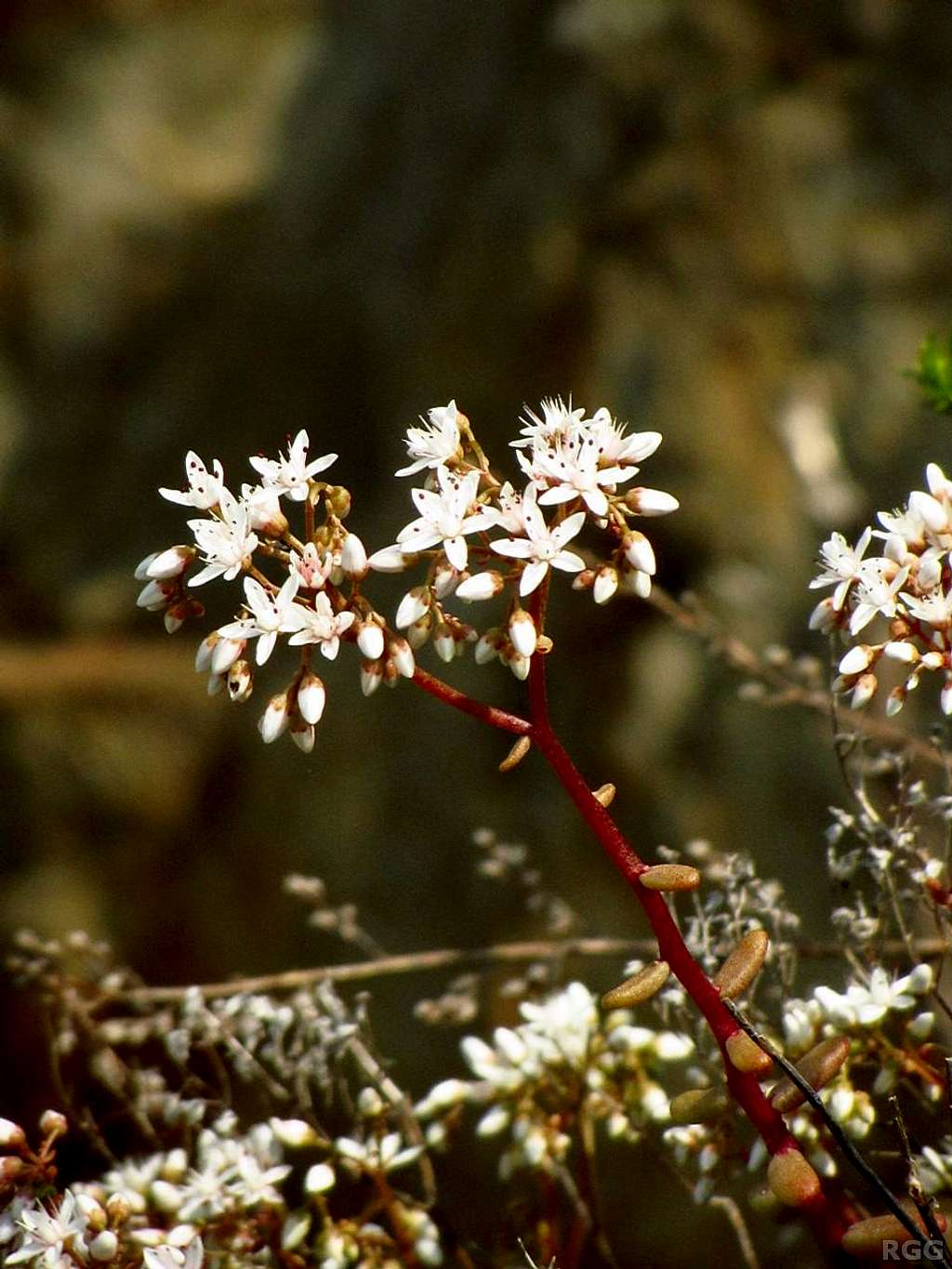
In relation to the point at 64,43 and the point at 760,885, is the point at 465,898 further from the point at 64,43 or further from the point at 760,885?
the point at 64,43

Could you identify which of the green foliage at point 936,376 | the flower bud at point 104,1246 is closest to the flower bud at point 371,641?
the flower bud at point 104,1246

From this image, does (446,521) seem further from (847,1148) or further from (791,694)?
(791,694)

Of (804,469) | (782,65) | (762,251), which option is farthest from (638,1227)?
(782,65)

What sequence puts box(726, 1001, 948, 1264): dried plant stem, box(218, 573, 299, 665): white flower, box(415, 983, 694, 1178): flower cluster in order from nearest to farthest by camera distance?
box(726, 1001, 948, 1264): dried plant stem < box(218, 573, 299, 665): white flower < box(415, 983, 694, 1178): flower cluster

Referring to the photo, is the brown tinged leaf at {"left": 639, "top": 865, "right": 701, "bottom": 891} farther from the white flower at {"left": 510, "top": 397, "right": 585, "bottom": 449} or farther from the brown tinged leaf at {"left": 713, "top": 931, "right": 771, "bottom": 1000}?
the white flower at {"left": 510, "top": 397, "right": 585, "bottom": 449}

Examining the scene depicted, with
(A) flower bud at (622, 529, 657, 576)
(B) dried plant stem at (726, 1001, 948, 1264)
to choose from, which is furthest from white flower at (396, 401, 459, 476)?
(B) dried plant stem at (726, 1001, 948, 1264)

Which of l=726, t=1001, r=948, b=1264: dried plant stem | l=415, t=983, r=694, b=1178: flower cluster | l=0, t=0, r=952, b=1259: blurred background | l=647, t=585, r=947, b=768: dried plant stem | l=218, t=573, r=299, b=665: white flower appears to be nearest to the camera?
l=726, t=1001, r=948, b=1264: dried plant stem

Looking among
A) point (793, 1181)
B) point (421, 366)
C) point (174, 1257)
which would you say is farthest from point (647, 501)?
point (421, 366)
